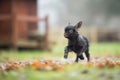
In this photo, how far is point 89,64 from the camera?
307 inches

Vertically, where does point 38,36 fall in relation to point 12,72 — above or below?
below

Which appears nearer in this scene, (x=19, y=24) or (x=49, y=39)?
(x=49, y=39)

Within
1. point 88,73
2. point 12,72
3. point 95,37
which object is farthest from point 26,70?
point 95,37

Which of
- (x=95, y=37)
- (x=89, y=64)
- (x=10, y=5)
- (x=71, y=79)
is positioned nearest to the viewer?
(x=71, y=79)

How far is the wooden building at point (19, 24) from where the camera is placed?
858 inches

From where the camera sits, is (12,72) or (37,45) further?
(37,45)

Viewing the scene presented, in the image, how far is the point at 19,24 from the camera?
23.8 metres

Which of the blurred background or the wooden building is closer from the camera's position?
the blurred background

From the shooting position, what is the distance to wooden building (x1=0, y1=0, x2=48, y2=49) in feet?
71.5

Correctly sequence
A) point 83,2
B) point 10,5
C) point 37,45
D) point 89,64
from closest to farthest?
point 89,64
point 37,45
point 10,5
point 83,2

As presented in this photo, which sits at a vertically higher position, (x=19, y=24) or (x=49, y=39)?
(x=19, y=24)

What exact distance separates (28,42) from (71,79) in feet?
51.6

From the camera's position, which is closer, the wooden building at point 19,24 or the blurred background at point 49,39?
the blurred background at point 49,39

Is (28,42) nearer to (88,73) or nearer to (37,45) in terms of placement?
(37,45)
